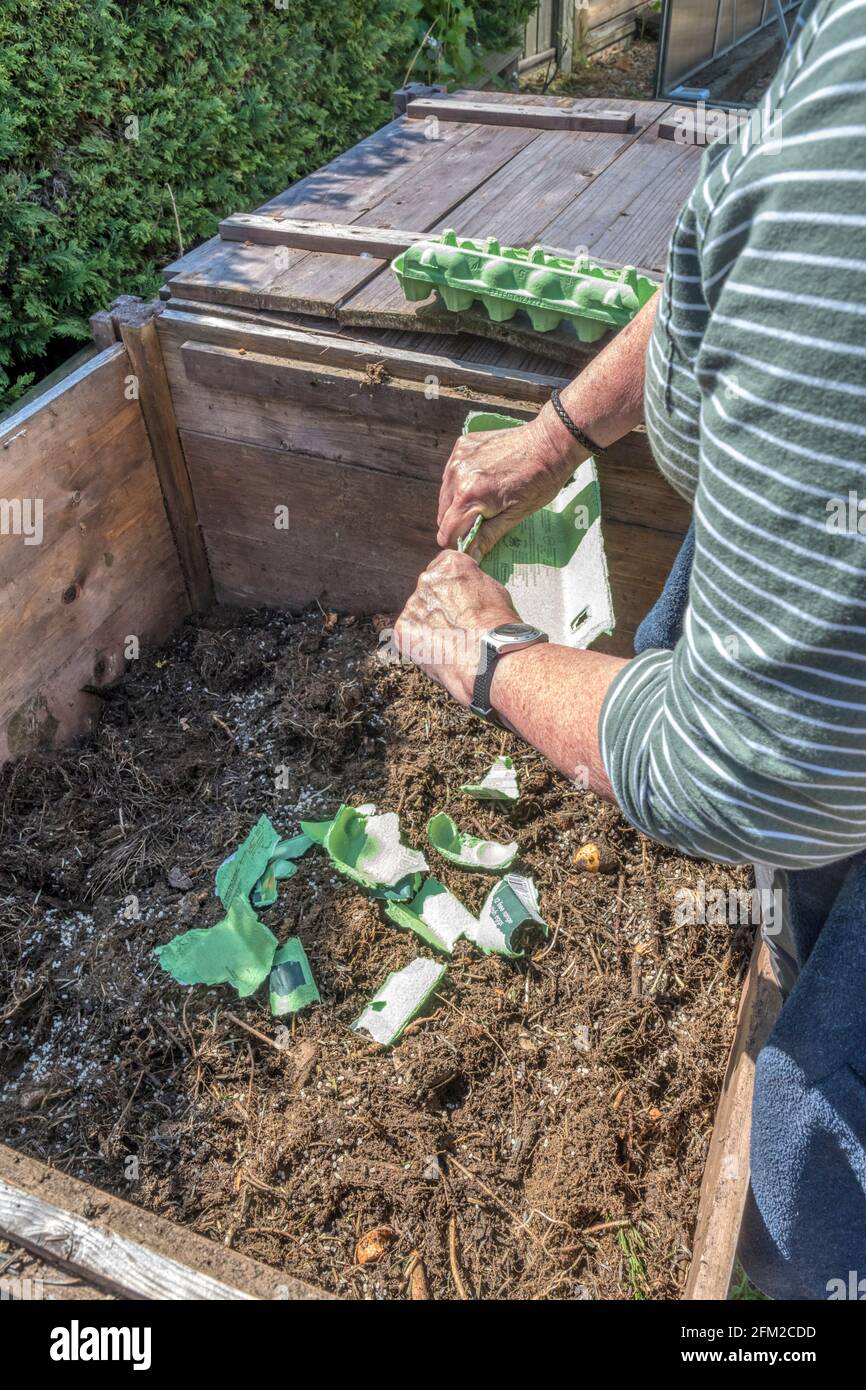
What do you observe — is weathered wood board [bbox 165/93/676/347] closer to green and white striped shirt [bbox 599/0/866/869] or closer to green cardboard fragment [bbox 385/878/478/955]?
green cardboard fragment [bbox 385/878/478/955]

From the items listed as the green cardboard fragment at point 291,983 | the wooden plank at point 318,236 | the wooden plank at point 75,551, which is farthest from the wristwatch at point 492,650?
the wooden plank at point 318,236

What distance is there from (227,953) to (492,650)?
0.92m

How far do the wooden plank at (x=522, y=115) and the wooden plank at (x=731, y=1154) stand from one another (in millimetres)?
2504

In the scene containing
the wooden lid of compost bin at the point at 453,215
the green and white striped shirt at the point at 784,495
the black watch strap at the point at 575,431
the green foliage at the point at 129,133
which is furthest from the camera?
the green foliage at the point at 129,133

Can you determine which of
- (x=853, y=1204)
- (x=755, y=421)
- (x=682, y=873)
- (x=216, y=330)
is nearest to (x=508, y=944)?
(x=682, y=873)

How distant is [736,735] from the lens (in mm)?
855

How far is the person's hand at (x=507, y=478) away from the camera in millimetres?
1792

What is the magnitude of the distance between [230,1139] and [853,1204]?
3.28ft

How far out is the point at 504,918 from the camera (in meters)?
1.92

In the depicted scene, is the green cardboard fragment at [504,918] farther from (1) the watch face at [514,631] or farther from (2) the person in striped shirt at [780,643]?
(1) the watch face at [514,631]

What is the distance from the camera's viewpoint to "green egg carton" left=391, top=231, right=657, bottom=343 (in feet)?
6.36

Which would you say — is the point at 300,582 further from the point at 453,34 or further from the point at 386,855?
the point at 453,34

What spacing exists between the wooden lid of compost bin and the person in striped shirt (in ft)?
3.53

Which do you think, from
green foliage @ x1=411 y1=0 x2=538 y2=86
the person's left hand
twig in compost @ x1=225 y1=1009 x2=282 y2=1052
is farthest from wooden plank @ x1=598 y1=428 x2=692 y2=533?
green foliage @ x1=411 y1=0 x2=538 y2=86
